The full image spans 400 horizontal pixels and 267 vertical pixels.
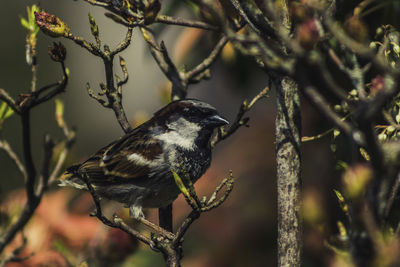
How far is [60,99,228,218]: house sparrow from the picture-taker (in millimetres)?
2799

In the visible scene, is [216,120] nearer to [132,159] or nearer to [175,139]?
[175,139]

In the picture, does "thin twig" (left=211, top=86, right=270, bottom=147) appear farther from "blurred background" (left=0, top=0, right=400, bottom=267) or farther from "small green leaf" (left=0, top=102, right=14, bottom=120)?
"small green leaf" (left=0, top=102, right=14, bottom=120)

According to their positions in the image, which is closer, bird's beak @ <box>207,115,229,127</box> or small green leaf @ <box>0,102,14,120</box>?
small green leaf @ <box>0,102,14,120</box>

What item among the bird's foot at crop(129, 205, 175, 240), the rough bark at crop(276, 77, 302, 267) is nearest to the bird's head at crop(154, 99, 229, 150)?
the bird's foot at crop(129, 205, 175, 240)

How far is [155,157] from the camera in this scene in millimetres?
2859

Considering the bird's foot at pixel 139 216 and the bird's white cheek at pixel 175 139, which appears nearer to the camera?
the bird's foot at pixel 139 216

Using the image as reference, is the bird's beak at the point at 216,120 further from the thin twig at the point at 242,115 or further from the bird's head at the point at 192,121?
the thin twig at the point at 242,115

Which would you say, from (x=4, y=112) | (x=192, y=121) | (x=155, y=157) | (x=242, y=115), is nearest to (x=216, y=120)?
(x=192, y=121)

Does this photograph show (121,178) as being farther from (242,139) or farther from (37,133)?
(37,133)

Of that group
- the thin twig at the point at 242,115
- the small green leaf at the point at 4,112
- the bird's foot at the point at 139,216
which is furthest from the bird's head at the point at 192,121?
the small green leaf at the point at 4,112

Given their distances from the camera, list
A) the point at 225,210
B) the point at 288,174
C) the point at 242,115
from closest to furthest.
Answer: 1. the point at 288,174
2. the point at 242,115
3. the point at 225,210

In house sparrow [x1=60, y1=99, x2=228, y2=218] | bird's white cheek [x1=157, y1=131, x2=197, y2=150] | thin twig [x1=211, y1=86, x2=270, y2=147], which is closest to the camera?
thin twig [x1=211, y1=86, x2=270, y2=147]

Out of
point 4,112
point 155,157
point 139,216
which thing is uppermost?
point 155,157

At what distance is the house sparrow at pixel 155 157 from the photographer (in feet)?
9.18
